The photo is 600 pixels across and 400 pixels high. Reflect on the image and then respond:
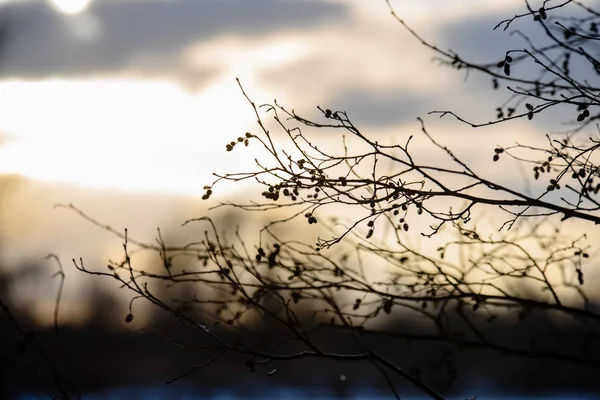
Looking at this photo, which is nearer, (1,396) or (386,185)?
(386,185)

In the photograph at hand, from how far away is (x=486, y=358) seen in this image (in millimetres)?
66062

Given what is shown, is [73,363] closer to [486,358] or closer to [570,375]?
[486,358]

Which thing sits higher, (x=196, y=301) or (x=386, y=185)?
(x=386, y=185)

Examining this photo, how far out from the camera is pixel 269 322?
588 cm

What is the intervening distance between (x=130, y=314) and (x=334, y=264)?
1265 millimetres

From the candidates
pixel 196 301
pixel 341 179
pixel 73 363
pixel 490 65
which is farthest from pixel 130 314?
pixel 73 363

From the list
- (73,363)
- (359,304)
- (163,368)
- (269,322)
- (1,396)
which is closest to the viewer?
(359,304)

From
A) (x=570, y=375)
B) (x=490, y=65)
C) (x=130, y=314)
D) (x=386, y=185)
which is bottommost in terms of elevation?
(x=130, y=314)

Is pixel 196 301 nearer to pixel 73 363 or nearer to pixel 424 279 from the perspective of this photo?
pixel 424 279

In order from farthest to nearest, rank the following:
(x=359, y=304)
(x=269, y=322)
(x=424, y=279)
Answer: (x=269, y=322), (x=359, y=304), (x=424, y=279)

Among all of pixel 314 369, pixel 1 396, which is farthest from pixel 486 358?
A: pixel 1 396

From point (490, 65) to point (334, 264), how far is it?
1.62 m

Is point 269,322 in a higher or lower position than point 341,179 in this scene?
lower

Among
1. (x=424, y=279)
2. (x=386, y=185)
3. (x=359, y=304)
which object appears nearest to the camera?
(x=386, y=185)
